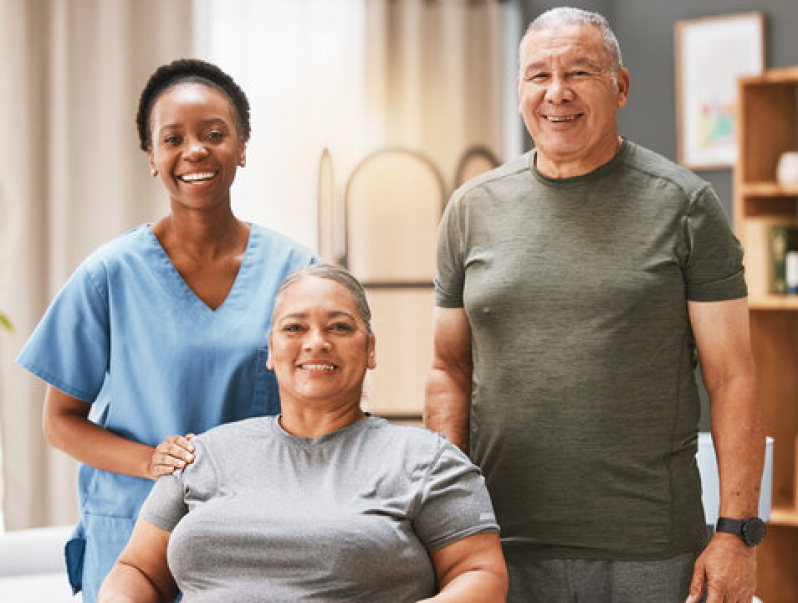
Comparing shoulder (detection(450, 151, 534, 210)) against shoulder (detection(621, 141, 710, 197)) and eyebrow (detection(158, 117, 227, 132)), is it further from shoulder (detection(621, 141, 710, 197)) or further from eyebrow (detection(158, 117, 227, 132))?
eyebrow (detection(158, 117, 227, 132))

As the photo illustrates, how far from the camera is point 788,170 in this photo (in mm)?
3430

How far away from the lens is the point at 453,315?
1.81m

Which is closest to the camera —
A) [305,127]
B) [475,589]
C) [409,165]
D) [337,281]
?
[475,589]

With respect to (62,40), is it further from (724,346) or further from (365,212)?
(724,346)

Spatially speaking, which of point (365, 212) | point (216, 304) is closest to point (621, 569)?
point (216, 304)

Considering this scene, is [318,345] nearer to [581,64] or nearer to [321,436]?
[321,436]

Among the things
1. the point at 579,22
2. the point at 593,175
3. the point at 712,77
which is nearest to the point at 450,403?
the point at 593,175

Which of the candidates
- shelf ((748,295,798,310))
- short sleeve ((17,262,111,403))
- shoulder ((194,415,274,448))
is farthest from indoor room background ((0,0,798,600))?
shoulder ((194,415,274,448))

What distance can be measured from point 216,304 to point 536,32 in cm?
70

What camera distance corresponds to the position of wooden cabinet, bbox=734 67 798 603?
11.4ft

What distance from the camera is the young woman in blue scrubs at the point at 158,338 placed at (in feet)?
5.78

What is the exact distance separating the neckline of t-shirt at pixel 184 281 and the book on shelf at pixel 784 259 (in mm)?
2220

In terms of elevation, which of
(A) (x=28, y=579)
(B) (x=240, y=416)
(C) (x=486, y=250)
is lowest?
(A) (x=28, y=579)

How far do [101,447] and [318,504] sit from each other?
Answer: 0.43 meters
